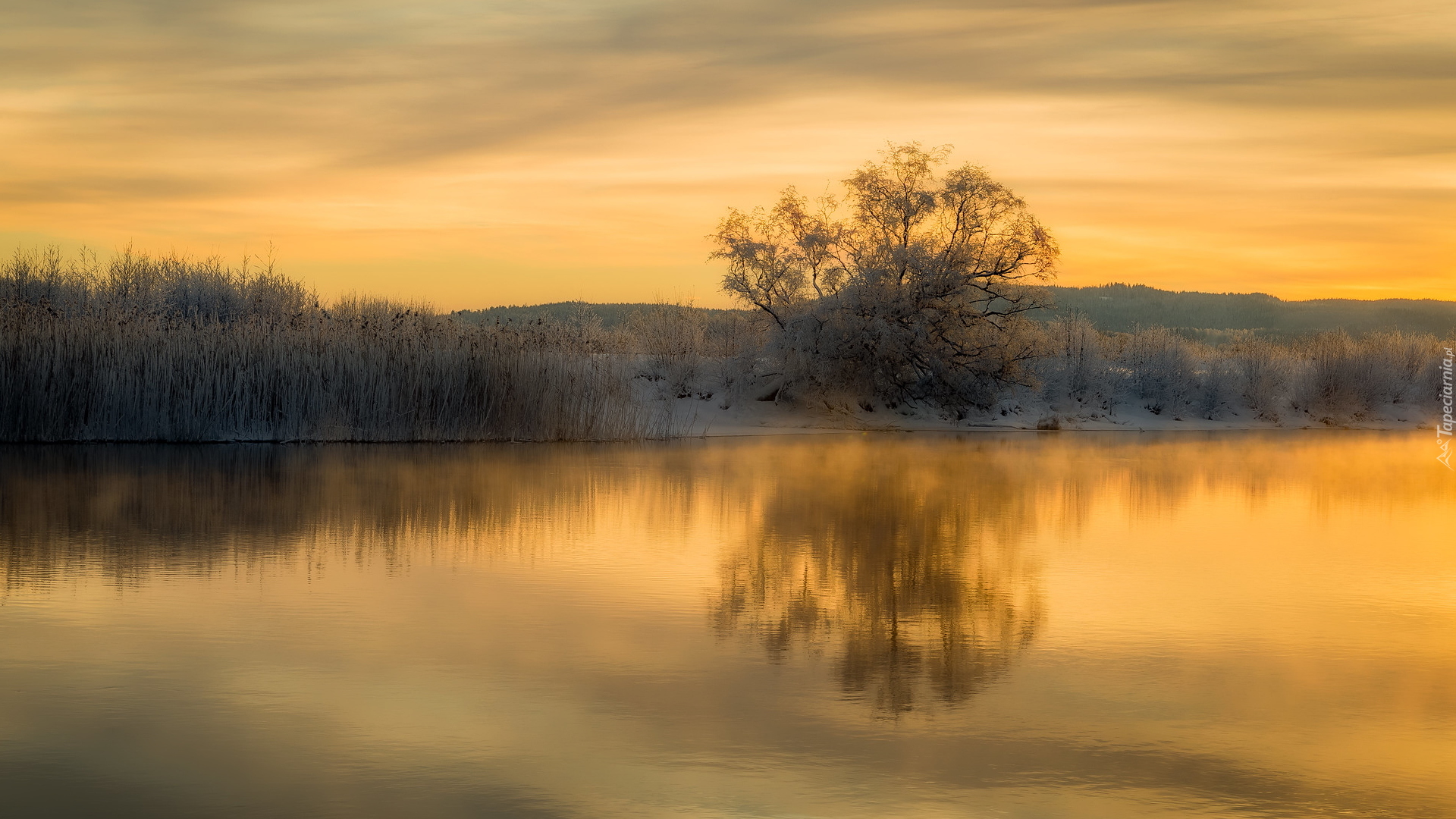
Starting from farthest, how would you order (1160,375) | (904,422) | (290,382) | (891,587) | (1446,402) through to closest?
(1446,402)
(1160,375)
(904,422)
(290,382)
(891,587)

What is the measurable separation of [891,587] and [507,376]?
54.1ft

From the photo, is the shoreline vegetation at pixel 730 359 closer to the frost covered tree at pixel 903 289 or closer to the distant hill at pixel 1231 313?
the frost covered tree at pixel 903 289

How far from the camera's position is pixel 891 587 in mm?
9531

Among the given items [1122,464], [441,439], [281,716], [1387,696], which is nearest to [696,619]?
[281,716]

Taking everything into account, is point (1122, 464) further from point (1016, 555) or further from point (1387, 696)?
point (1387, 696)

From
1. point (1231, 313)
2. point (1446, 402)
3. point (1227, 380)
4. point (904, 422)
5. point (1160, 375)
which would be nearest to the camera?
point (904, 422)

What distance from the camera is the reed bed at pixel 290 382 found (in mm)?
23078

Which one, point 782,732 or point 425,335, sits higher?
point 425,335

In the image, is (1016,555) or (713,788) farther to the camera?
(1016,555)

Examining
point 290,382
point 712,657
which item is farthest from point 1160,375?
point 712,657

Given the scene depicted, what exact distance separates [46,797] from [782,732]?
9.00ft

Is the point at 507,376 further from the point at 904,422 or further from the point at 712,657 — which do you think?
the point at 712,657

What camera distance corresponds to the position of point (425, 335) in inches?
1001

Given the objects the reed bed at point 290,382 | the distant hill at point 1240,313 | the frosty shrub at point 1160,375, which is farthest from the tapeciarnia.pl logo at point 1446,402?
the distant hill at point 1240,313
